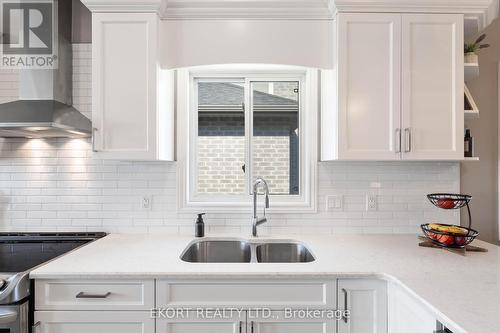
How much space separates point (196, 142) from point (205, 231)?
2.13ft

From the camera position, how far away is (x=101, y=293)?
1.39 metres

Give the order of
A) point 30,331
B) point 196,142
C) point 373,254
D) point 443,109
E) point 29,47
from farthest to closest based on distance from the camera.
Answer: point 196,142 < point 29,47 < point 443,109 < point 373,254 < point 30,331

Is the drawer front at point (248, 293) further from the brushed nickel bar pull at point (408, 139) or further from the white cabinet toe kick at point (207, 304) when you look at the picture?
the brushed nickel bar pull at point (408, 139)

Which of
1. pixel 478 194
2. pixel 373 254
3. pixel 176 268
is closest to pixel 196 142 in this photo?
pixel 176 268

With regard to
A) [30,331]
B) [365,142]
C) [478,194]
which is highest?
[365,142]

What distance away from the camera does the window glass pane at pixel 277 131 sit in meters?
2.24

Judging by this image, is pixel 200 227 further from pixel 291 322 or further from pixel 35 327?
pixel 35 327

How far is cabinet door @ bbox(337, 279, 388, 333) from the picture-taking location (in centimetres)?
139

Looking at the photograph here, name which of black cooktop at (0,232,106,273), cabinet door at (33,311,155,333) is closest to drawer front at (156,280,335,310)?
cabinet door at (33,311,155,333)

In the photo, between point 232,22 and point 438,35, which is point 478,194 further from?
point 232,22

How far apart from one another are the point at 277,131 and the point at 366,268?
117 centimetres

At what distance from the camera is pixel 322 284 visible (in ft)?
4.57

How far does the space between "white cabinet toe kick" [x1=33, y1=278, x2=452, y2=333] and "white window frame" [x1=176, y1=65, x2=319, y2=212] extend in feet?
2.48

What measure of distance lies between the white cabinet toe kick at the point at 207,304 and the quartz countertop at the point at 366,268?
0.05m
